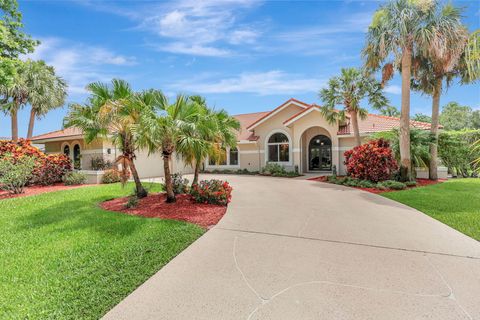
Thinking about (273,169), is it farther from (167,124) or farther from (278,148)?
(167,124)

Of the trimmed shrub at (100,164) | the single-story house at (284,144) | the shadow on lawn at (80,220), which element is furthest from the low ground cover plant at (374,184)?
the trimmed shrub at (100,164)

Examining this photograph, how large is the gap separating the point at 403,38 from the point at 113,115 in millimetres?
14471

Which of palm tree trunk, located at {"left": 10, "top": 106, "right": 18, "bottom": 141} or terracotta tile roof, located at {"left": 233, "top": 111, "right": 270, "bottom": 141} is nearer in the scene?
palm tree trunk, located at {"left": 10, "top": 106, "right": 18, "bottom": 141}

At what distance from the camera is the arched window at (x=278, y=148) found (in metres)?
21.9

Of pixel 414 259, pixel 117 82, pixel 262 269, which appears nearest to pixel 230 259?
pixel 262 269

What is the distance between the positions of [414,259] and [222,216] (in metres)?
5.15

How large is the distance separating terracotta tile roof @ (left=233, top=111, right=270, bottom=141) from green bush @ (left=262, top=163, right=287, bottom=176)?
3.11 metres

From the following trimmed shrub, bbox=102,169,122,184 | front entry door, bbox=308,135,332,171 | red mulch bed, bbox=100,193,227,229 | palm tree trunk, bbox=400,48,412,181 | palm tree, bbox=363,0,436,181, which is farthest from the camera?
front entry door, bbox=308,135,332,171

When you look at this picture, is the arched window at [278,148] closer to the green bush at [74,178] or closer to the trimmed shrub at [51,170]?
the green bush at [74,178]

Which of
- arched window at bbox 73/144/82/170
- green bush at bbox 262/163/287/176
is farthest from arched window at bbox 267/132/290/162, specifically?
arched window at bbox 73/144/82/170

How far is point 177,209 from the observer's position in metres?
8.74

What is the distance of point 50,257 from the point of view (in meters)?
5.26

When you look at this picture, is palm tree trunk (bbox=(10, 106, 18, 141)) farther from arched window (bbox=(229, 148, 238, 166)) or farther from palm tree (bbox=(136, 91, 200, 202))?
palm tree (bbox=(136, 91, 200, 202))

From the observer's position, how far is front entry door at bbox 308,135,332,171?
21.5 metres
